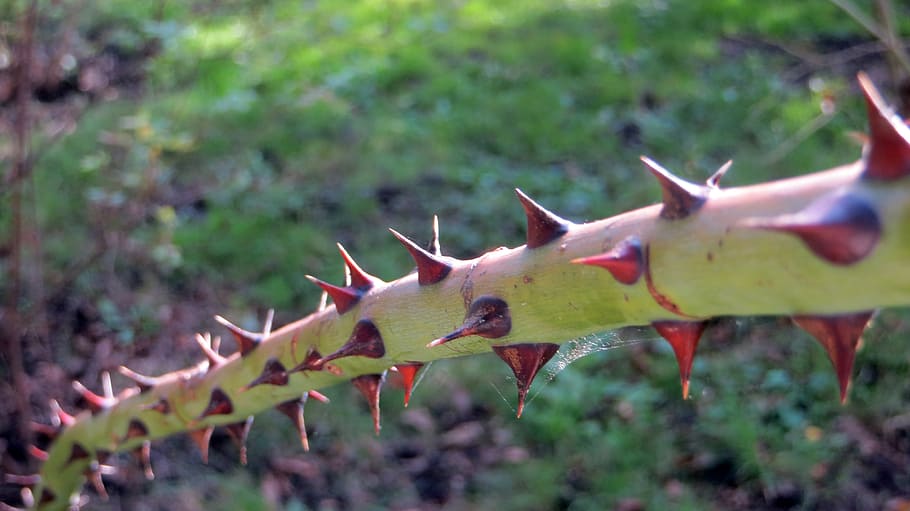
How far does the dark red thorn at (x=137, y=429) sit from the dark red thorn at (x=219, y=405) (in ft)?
0.83

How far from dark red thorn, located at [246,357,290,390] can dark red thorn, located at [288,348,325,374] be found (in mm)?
51

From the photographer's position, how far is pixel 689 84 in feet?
17.7

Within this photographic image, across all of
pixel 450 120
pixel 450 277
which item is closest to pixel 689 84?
pixel 450 120

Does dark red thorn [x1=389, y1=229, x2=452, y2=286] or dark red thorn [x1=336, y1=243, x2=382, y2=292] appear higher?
dark red thorn [x1=389, y1=229, x2=452, y2=286]

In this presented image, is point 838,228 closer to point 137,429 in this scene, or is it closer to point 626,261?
point 626,261

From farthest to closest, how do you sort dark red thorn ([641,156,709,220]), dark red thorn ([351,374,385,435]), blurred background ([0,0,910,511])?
blurred background ([0,0,910,511]), dark red thorn ([351,374,385,435]), dark red thorn ([641,156,709,220])

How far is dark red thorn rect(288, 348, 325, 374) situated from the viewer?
1123 mm

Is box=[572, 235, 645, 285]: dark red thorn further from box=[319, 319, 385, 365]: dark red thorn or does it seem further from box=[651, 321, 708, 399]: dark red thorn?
box=[319, 319, 385, 365]: dark red thorn

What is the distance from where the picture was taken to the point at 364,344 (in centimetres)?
104

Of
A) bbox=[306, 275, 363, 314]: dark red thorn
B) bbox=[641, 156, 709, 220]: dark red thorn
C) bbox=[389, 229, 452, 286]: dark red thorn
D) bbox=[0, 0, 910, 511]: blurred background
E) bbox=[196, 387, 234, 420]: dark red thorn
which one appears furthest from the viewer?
bbox=[0, 0, 910, 511]: blurred background

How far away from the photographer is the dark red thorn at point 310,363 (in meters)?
1.12

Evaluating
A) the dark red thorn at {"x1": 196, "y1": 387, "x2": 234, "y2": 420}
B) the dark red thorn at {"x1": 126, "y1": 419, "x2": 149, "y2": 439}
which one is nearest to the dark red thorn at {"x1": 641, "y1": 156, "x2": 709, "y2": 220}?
A: the dark red thorn at {"x1": 196, "y1": 387, "x2": 234, "y2": 420}

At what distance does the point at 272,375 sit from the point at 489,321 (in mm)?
468

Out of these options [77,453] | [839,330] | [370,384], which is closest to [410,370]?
[370,384]
